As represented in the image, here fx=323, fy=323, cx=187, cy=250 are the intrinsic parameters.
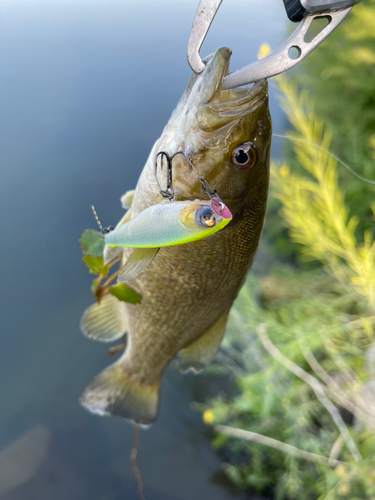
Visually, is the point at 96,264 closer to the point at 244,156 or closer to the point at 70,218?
the point at 244,156

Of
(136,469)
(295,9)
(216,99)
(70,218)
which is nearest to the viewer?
(295,9)

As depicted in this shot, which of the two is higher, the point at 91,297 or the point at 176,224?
the point at 176,224

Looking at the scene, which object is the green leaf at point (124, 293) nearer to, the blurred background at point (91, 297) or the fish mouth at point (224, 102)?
the fish mouth at point (224, 102)

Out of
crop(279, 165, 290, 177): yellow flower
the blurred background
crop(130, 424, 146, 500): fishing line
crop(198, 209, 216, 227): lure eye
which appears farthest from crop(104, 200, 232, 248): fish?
crop(130, 424, 146, 500): fishing line

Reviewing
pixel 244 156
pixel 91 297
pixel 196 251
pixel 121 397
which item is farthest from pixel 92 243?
pixel 91 297

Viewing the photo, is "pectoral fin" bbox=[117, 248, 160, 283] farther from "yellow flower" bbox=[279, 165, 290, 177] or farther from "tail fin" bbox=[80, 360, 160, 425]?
"yellow flower" bbox=[279, 165, 290, 177]

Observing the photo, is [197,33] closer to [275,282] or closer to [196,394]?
[196,394]

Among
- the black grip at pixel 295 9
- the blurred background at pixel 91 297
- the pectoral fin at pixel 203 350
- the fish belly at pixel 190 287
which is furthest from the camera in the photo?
the blurred background at pixel 91 297

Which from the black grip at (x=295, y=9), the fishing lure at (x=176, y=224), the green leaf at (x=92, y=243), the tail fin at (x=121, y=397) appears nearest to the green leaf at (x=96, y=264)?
the green leaf at (x=92, y=243)
